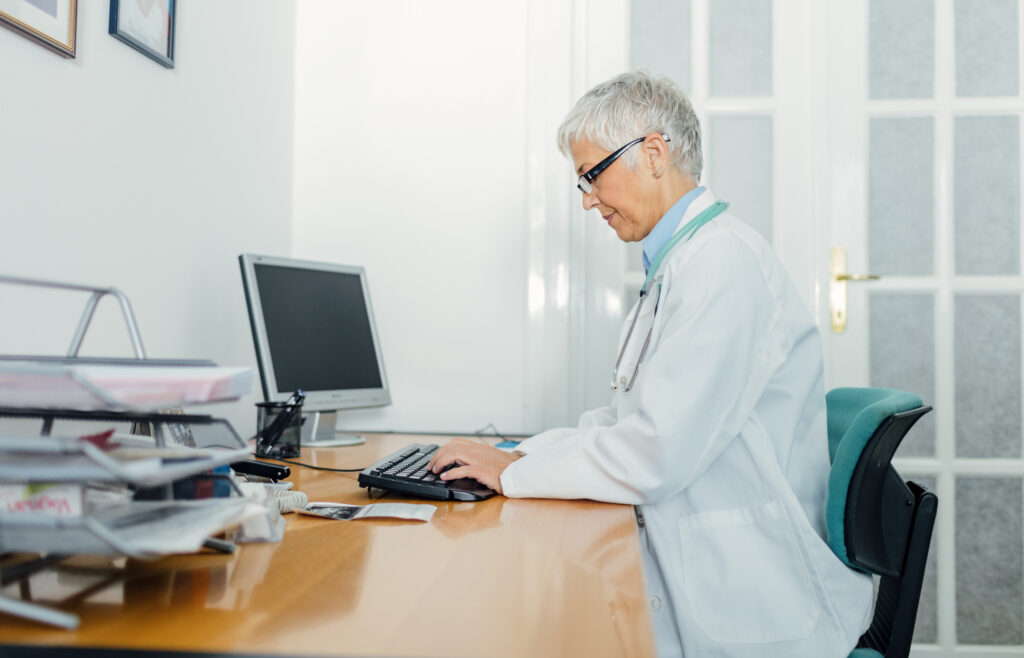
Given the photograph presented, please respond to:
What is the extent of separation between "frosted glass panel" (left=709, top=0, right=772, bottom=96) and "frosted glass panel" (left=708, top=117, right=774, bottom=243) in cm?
10

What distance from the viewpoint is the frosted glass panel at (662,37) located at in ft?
7.63

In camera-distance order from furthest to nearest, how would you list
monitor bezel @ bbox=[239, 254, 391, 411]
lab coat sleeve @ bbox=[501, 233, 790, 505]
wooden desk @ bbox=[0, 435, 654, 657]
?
monitor bezel @ bbox=[239, 254, 391, 411] → lab coat sleeve @ bbox=[501, 233, 790, 505] → wooden desk @ bbox=[0, 435, 654, 657]

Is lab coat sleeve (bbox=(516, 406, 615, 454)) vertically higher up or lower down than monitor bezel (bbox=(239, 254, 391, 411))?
lower down

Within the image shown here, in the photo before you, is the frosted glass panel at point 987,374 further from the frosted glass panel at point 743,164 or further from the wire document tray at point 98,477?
the wire document tray at point 98,477

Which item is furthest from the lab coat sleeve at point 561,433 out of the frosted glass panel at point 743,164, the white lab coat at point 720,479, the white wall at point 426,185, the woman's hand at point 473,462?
the frosted glass panel at point 743,164

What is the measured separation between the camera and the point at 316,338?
1855mm

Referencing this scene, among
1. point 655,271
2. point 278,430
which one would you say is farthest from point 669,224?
point 278,430

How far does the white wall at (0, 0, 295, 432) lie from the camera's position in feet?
3.90

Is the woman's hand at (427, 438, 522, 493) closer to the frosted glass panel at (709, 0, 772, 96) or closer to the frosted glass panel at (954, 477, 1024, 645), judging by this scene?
the frosted glass panel at (709, 0, 772, 96)

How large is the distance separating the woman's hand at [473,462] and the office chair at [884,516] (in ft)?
1.62

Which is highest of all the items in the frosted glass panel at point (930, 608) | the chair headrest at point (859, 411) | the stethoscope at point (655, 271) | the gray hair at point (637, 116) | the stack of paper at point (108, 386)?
the gray hair at point (637, 116)

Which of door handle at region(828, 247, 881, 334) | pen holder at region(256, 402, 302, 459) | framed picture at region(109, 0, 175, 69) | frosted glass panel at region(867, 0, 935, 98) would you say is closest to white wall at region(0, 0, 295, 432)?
framed picture at region(109, 0, 175, 69)

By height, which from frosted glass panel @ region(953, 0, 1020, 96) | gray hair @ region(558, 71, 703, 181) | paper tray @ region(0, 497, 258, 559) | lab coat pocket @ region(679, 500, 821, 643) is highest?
frosted glass panel @ region(953, 0, 1020, 96)

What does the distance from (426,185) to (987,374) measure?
1.69 m
